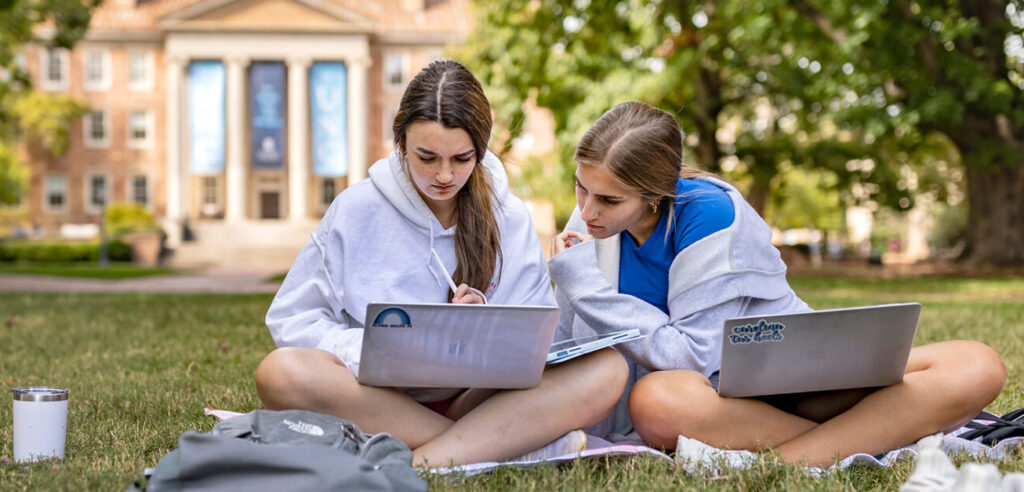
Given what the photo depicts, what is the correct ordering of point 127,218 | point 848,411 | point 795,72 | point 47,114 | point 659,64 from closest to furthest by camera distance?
point 848,411, point 795,72, point 659,64, point 127,218, point 47,114

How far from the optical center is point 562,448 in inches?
102

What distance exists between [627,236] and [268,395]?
116 centimetres

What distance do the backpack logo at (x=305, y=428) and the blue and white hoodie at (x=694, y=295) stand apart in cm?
85

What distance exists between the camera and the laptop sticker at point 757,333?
2.26m

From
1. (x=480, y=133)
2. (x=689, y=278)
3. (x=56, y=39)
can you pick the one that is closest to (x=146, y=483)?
(x=480, y=133)

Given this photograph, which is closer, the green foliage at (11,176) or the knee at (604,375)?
the knee at (604,375)

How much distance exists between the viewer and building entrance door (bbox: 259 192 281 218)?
35.7 metres

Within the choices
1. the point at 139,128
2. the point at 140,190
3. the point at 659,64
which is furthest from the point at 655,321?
the point at 139,128

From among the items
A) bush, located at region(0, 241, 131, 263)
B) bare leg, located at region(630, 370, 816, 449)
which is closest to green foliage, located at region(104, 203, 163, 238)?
bush, located at region(0, 241, 131, 263)

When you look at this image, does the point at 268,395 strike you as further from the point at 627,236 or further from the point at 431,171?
the point at 627,236

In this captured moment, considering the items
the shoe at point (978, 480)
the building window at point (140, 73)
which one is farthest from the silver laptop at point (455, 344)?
the building window at point (140, 73)

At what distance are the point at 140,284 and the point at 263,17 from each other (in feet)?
68.3

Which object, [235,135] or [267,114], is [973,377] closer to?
[267,114]

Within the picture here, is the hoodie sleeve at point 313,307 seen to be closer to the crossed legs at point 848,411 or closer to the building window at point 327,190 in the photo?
the crossed legs at point 848,411
